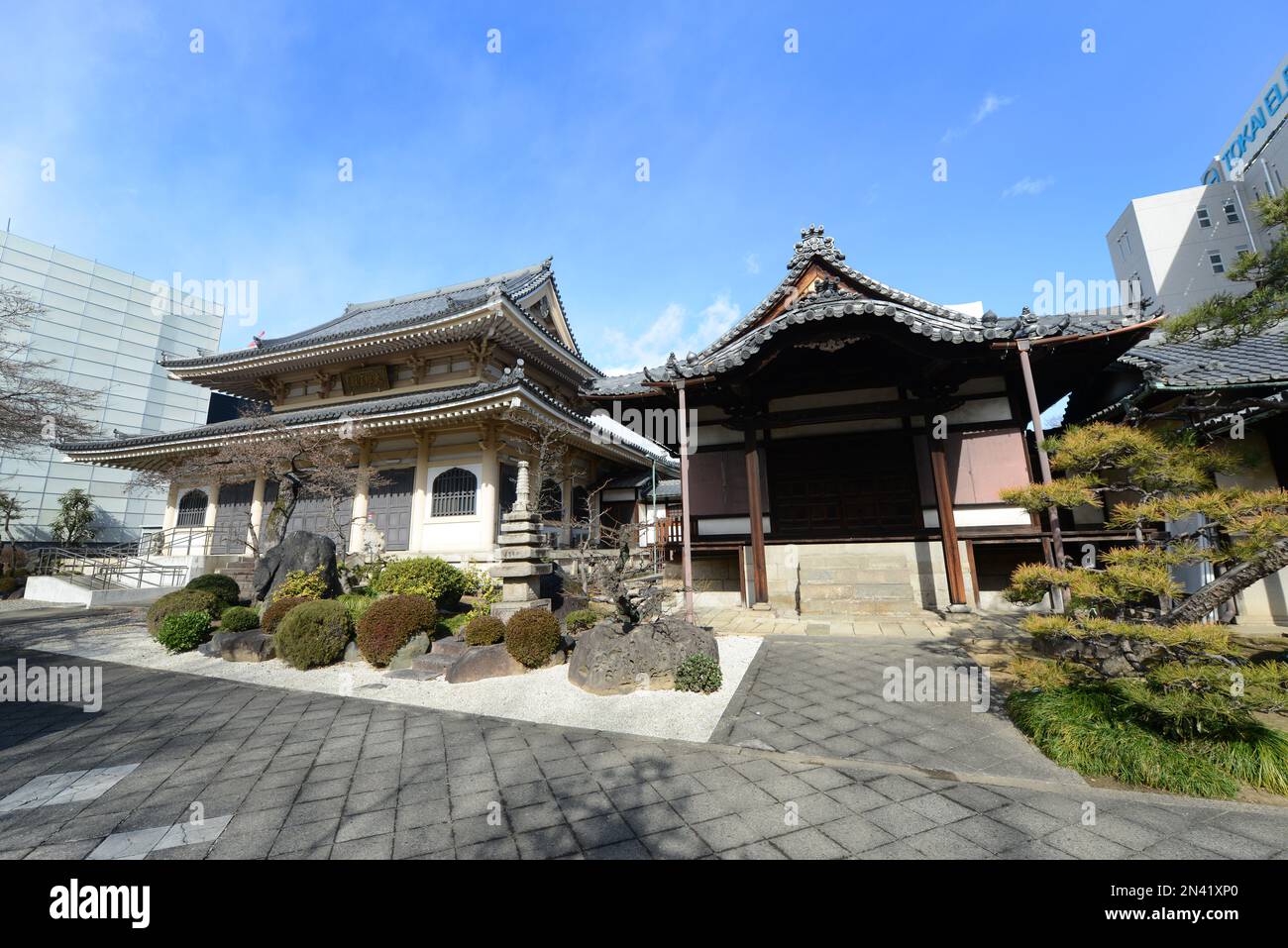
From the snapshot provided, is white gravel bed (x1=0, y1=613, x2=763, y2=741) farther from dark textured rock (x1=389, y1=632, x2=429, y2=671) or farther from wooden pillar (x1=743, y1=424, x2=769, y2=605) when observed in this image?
wooden pillar (x1=743, y1=424, x2=769, y2=605)

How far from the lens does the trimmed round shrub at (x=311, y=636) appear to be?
7.59m

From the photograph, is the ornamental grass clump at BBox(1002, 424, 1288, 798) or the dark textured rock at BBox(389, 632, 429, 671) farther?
the dark textured rock at BBox(389, 632, 429, 671)

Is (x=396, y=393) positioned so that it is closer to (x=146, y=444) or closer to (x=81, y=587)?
(x=146, y=444)

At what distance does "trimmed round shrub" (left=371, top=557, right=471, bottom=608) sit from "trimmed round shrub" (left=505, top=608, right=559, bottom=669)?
308 cm

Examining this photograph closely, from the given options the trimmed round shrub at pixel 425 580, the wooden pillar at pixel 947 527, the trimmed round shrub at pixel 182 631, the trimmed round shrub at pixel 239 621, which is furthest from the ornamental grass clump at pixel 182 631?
the wooden pillar at pixel 947 527

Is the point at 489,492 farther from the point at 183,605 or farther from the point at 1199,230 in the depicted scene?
the point at 1199,230

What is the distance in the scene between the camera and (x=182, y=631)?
346 inches

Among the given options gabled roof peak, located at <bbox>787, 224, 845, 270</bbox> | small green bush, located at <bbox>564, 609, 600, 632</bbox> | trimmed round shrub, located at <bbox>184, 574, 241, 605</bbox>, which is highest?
gabled roof peak, located at <bbox>787, 224, 845, 270</bbox>

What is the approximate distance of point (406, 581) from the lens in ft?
31.5

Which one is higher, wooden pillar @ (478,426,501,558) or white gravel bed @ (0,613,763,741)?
wooden pillar @ (478,426,501,558)

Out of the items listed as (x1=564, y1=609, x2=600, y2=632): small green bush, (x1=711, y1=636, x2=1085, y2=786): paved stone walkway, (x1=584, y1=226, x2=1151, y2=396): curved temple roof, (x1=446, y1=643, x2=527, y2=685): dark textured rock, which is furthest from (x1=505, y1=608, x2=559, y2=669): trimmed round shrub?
(x1=584, y1=226, x2=1151, y2=396): curved temple roof

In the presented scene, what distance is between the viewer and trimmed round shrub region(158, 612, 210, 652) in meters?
8.75

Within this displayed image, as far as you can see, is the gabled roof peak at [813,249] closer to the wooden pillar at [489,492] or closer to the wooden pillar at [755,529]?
the wooden pillar at [755,529]
